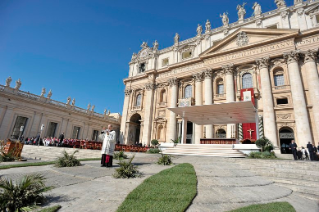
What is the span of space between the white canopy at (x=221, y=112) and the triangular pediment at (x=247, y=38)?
36.2 ft

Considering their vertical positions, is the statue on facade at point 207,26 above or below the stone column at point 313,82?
above

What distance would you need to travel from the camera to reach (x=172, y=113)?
91.0 feet

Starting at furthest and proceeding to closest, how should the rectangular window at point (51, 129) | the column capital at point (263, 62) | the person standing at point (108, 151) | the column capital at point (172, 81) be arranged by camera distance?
the column capital at point (172, 81) < the rectangular window at point (51, 129) < the column capital at point (263, 62) < the person standing at point (108, 151)

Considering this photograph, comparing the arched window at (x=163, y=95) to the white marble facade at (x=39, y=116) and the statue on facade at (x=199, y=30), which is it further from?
the white marble facade at (x=39, y=116)

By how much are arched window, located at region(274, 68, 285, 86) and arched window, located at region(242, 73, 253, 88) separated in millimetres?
2923

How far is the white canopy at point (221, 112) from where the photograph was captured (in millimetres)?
16312

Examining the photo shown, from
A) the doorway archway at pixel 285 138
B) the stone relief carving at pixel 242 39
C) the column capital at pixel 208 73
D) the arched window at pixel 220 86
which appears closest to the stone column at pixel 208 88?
the column capital at pixel 208 73

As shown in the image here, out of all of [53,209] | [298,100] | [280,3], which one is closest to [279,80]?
[298,100]

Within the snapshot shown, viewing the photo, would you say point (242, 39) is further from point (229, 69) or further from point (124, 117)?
point (124, 117)

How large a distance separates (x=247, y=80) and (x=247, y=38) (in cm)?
619

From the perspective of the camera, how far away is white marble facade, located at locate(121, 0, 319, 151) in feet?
64.7

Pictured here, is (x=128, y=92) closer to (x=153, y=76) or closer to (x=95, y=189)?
(x=153, y=76)

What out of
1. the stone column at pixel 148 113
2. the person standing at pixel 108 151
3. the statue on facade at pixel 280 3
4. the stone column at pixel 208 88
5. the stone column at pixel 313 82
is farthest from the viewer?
the stone column at pixel 148 113

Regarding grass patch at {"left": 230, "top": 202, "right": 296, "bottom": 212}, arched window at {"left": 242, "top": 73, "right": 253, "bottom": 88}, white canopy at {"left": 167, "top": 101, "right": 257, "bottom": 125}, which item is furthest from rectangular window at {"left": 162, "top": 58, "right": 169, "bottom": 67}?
grass patch at {"left": 230, "top": 202, "right": 296, "bottom": 212}
